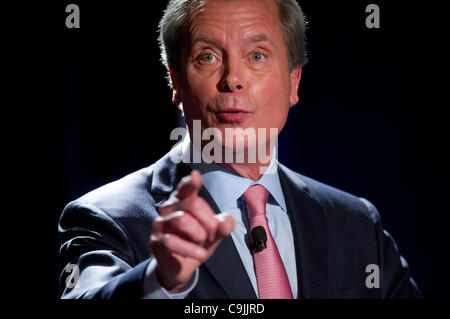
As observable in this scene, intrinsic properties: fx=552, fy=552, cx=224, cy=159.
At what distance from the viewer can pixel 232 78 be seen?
144cm

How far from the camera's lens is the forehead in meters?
1.50

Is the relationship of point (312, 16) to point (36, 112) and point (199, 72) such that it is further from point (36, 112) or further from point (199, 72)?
point (36, 112)

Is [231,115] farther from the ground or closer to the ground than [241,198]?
farther from the ground

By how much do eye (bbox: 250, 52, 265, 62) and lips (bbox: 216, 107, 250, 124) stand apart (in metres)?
0.17

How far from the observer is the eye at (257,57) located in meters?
1.54

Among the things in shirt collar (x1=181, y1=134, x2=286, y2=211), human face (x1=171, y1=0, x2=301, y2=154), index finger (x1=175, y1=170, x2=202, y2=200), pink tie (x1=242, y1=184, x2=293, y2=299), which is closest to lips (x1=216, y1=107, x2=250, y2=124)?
human face (x1=171, y1=0, x2=301, y2=154)

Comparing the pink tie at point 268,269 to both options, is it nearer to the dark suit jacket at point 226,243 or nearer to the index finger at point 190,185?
the dark suit jacket at point 226,243

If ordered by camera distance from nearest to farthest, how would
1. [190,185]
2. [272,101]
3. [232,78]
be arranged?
1. [190,185]
2. [232,78]
3. [272,101]

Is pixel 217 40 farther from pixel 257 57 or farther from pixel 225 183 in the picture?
pixel 225 183

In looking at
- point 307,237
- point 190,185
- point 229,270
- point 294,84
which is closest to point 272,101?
point 294,84

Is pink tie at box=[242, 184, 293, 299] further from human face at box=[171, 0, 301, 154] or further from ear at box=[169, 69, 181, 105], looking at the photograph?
ear at box=[169, 69, 181, 105]

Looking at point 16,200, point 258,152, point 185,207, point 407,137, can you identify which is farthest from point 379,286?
point 16,200

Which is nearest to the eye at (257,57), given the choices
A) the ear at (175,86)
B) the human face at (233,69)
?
the human face at (233,69)

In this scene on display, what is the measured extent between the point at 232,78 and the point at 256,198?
0.33 metres
